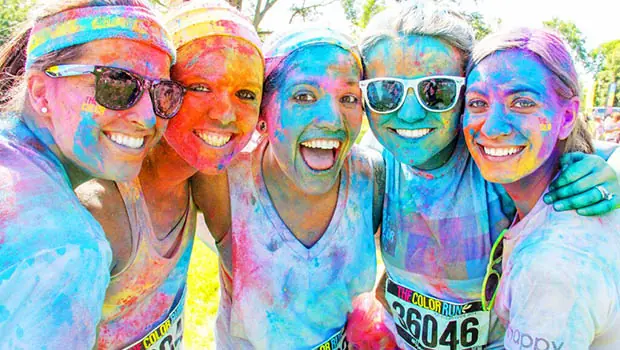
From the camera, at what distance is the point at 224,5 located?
2.29 m

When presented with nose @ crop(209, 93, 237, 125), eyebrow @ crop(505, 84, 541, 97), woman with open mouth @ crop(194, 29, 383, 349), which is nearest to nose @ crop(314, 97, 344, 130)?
woman with open mouth @ crop(194, 29, 383, 349)

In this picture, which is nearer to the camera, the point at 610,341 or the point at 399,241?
the point at 610,341

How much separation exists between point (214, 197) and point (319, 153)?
0.60 meters

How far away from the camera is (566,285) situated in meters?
1.65

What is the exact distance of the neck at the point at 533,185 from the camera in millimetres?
2139

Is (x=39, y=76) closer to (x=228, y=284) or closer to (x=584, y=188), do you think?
(x=228, y=284)

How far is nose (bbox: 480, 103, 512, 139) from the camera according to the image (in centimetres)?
206

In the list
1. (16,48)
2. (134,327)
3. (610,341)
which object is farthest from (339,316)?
(16,48)

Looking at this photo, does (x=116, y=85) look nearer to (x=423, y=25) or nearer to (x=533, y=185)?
(x=423, y=25)

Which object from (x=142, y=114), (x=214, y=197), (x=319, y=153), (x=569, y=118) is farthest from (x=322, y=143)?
(x=569, y=118)

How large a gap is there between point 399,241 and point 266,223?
29.0 inches

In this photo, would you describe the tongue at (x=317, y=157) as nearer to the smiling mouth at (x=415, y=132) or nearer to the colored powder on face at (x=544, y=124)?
the smiling mouth at (x=415, y=132)

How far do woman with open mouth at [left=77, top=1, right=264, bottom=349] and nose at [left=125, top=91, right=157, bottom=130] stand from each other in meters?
0.34

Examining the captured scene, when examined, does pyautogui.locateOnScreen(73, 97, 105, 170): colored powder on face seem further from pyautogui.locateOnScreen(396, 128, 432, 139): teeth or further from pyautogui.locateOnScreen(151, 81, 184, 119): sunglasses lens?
pyautogui.locateOnScreen(396, 128, 432, 139): teeth
